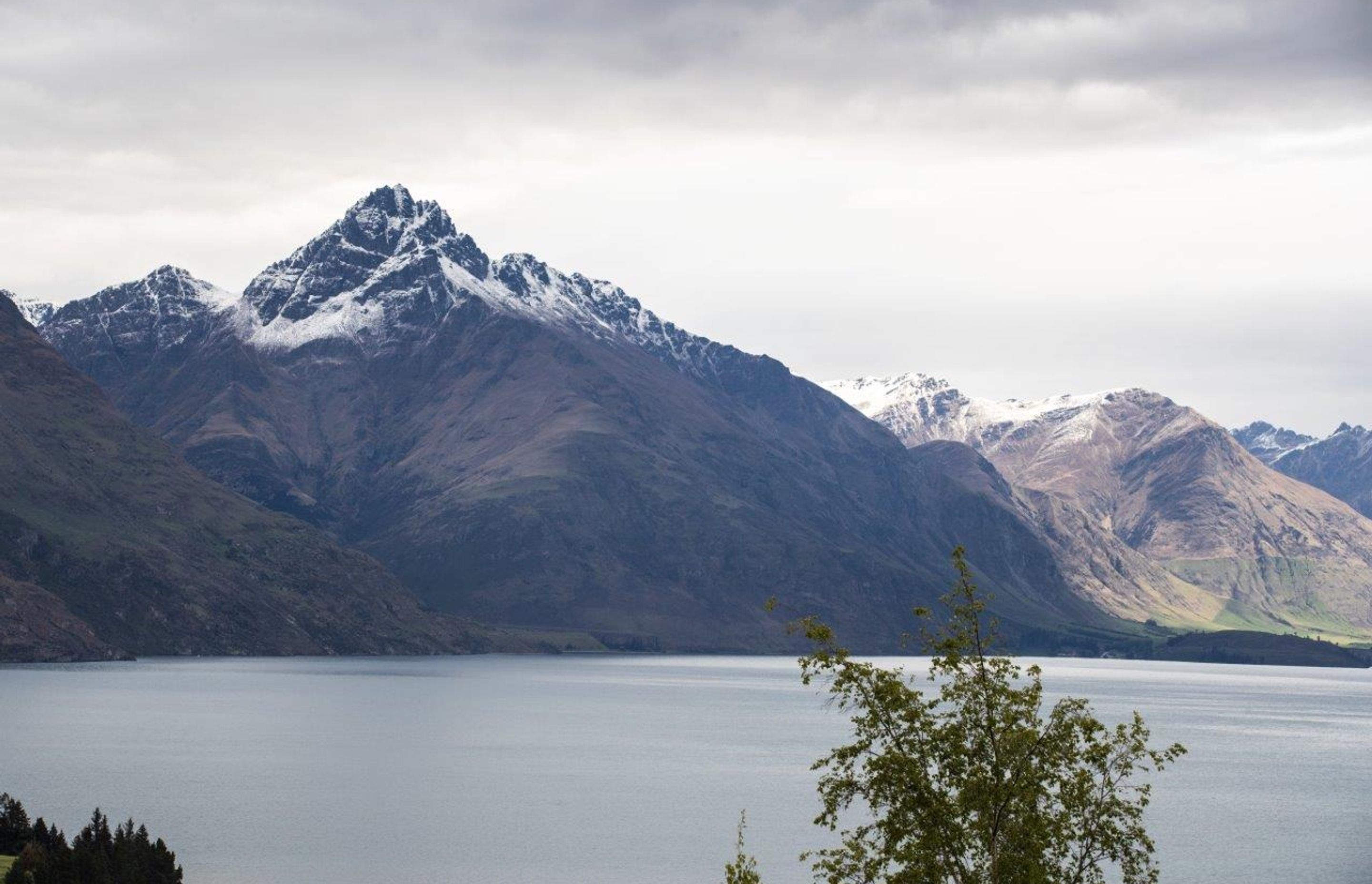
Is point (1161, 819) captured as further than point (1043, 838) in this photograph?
Yes

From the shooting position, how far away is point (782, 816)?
185m

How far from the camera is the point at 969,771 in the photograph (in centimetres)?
5216

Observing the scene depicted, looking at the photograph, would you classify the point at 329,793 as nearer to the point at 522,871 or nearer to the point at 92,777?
the point at 92,777

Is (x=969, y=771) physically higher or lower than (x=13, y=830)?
higher

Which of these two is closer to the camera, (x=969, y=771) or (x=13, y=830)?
(x=969, y=771)

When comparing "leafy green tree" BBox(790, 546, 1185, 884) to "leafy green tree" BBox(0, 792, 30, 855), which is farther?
"leafy green tree" BBox(0, 792, 30, 855)

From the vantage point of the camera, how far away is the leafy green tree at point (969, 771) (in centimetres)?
5109

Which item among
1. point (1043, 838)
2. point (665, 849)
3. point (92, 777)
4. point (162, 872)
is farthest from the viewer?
point (92, 777)

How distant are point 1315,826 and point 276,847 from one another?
114160 mm

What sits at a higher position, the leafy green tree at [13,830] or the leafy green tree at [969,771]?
the leafy green tree at [969,771]

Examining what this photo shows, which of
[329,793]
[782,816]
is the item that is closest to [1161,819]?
[782,816]

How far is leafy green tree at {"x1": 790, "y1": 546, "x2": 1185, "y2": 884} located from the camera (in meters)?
51.1

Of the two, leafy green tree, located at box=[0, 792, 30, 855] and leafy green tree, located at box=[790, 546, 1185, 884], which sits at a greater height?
leafy green tree, located at box=[790, 546, 1185, 884]

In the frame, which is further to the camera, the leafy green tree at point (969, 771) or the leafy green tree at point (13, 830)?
the leafy green tree at point (13, 830)
